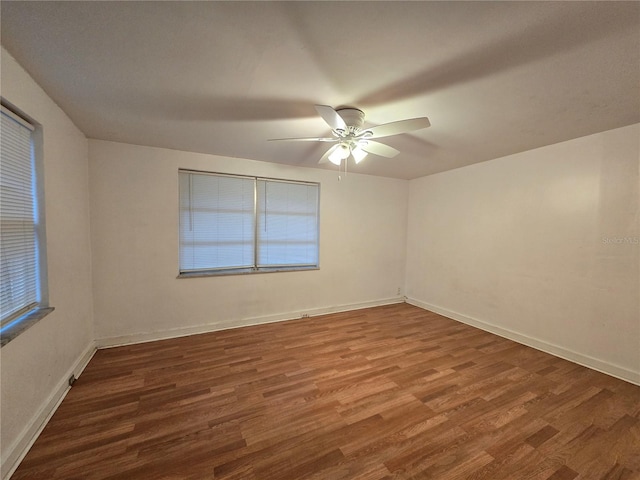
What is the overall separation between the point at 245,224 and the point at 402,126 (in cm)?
245

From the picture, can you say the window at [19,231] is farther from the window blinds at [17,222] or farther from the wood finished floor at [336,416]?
the wood finished floor at [336,416]

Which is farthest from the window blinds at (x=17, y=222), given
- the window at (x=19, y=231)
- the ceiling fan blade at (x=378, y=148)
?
the ceiling fan blade at (x=378, y=148)

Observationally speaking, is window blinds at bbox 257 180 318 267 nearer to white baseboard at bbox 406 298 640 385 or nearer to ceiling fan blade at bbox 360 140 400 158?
ceiling fan blade at bbox 360 140 400 158

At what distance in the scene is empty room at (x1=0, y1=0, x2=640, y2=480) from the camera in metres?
1.33

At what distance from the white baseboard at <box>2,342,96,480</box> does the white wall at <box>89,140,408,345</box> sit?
2.70ft

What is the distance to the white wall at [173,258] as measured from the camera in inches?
110

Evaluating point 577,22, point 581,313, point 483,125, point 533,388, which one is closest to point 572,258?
point 581,313

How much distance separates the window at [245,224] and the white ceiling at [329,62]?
1.02 meters

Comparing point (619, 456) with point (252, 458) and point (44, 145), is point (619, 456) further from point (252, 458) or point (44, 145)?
point (44, 145)

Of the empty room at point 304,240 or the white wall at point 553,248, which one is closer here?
the empty room at point 304,240

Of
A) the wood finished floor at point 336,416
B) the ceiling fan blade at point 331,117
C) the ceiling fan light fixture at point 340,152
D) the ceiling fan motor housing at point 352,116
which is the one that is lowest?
the wood finished floor at point 336,416

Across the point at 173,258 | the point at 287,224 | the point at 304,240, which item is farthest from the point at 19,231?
the point at 304,240

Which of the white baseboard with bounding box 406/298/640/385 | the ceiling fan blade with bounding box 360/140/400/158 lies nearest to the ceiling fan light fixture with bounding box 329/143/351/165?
the ceiling fan blade with bounding box 360/140/400/158

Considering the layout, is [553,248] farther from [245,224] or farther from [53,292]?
[53,292]
